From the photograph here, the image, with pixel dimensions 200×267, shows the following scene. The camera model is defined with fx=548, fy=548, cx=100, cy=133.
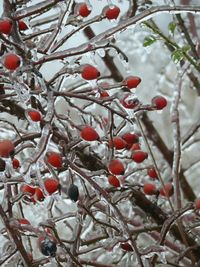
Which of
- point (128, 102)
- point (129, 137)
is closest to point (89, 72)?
point (128, 102)

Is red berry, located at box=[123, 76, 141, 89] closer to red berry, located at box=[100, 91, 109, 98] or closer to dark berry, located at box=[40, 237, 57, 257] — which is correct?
red berry, located at box=[100, 91, 109, 98]

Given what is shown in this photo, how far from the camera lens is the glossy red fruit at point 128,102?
2.49ft

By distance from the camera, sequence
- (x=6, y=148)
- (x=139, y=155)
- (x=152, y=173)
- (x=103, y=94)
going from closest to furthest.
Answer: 1. (x=6, y=148)
2. (x=103, y=94)
3. (x=139, y=155)
4. (x=152, y=173)

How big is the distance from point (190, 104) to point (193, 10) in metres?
1.95

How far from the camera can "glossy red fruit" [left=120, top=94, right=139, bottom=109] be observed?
758 mm

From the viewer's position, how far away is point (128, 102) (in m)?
0.76

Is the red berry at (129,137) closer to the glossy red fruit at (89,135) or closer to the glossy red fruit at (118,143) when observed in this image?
the glossy red fruit at (118,143)

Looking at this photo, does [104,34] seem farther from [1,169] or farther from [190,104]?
[190,104]

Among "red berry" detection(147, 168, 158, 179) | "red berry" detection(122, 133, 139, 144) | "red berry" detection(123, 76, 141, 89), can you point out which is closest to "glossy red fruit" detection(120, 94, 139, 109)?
"red berry" detection(123, 76, 141, 89)

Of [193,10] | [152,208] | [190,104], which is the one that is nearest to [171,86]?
[190,104]

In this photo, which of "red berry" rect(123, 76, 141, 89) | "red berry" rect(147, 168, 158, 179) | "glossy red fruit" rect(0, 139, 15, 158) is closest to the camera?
"glossy red fruit" rect(0, 139, 15, 158)

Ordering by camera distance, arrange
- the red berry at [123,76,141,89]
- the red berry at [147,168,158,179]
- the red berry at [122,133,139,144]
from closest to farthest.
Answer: the red berry at [123,76,141,89] → the red berry at [122,133,139,144] → the red berry at [147,168,158,179]

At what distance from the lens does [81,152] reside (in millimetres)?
1001

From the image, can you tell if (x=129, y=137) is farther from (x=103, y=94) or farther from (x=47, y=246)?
(x=47, y=246)
